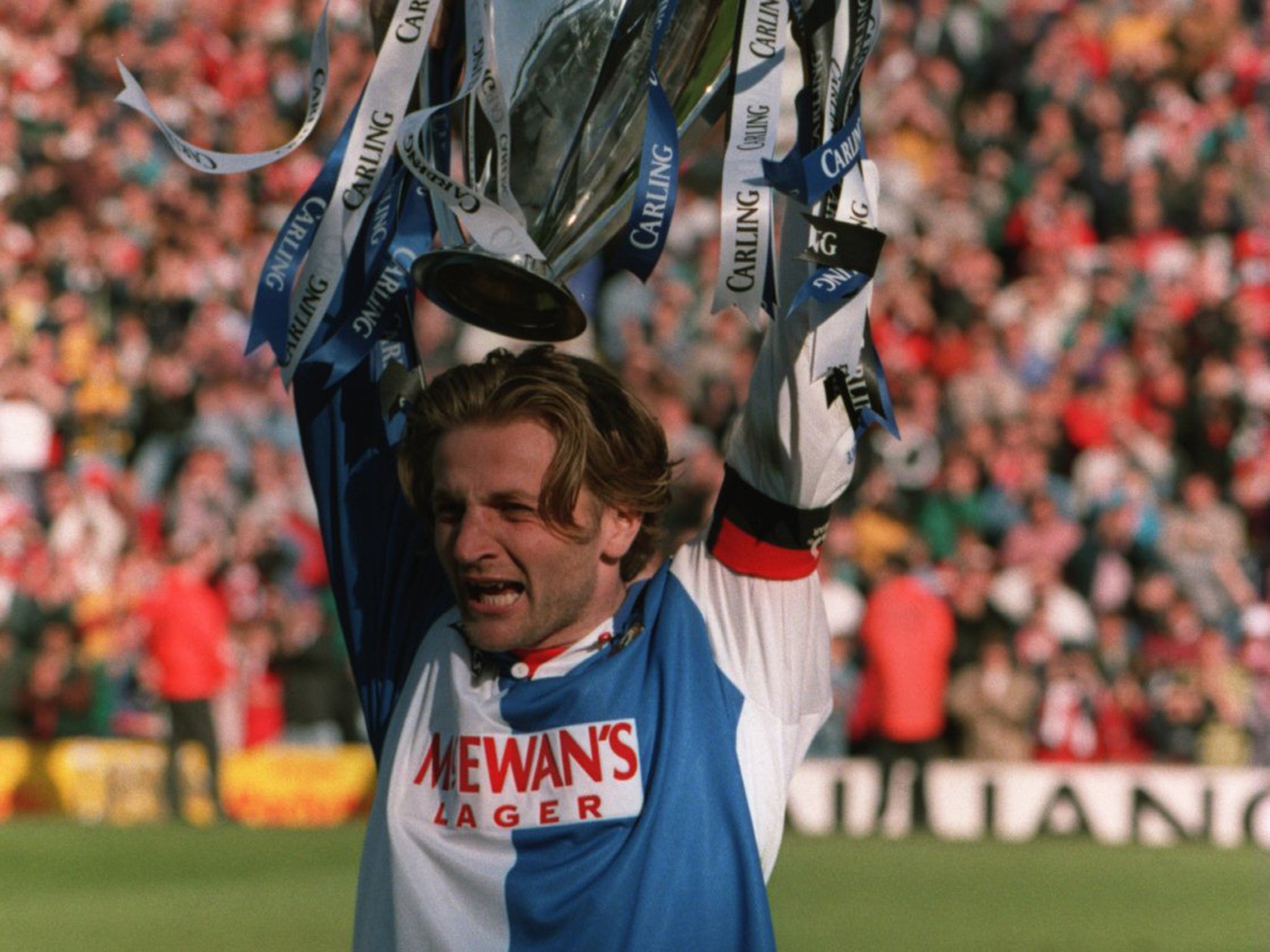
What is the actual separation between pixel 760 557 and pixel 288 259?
950mm

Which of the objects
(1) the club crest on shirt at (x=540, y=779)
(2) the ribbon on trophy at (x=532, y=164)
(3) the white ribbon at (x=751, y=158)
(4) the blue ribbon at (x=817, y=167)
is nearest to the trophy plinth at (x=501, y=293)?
(2) the ribbon on trophy at (x=532, y=164)

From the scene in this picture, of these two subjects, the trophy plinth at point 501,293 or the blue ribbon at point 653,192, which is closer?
the trophy plinth at point 501,293

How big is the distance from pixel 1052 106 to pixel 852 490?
455 centimetres

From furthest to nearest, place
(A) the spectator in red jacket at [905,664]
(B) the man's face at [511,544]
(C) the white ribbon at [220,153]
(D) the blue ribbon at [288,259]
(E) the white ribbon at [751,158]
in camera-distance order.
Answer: (A) the spectator in red jacket at [905,664]
(D) the blue ribbon at [288,259]
(C) the white ribbon at [220,153]
(B) the man's face at [511,544]
(E) the white ribbon at [751,158]

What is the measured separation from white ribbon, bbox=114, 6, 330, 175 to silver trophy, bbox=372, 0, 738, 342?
0.17m

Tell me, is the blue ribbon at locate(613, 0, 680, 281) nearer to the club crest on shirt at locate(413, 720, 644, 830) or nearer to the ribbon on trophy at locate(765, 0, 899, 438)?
the ribbon on trophy at locate(765, 0, 899, 438)

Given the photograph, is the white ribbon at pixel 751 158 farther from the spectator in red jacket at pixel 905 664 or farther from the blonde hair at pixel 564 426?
the spectator in red jacket at pixel 905 664

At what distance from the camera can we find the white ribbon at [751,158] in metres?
3.14

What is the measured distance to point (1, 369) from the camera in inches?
679

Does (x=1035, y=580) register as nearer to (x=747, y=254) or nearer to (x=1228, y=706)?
(x=1228, y=706)

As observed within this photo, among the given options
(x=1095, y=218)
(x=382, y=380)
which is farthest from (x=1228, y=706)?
(x=382, y=380)

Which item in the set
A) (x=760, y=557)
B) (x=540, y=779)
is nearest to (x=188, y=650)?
(x=540, y=779)

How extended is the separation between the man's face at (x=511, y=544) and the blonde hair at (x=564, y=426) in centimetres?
2

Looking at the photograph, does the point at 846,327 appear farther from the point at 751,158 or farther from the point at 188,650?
the point at 188,650
